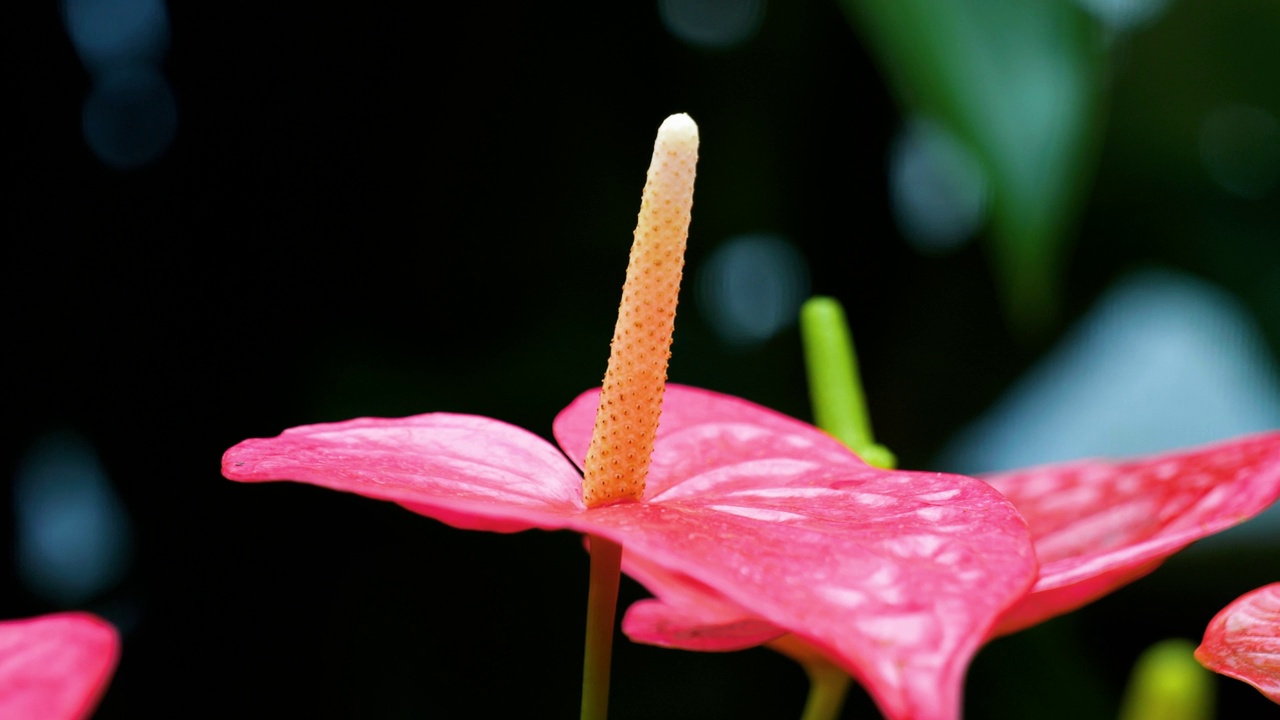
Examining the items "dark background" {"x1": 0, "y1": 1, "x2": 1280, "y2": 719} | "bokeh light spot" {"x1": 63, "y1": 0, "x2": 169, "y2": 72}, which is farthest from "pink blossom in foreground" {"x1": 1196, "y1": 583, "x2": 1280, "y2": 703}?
"bokeh light spot" {"x1": 63, "y1": 0, "x2": 169, "y2": 72}

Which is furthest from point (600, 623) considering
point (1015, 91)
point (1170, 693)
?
point (1015, 91)

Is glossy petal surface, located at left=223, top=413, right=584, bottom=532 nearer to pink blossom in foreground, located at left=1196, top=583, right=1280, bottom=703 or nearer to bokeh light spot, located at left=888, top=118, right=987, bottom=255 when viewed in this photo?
pink blossom in foreground, located at left=1196, top=583, right=1280, bottom=703

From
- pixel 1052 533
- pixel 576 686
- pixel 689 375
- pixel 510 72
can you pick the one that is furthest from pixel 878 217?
pixel 1052 533

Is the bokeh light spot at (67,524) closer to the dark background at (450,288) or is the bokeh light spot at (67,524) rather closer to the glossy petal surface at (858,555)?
the dark background at (450,288)

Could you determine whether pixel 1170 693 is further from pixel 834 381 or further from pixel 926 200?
pixel 926 200

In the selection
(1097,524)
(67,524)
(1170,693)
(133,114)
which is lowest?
(67,524)

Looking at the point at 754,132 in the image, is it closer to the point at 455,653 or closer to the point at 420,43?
the point at 420,43

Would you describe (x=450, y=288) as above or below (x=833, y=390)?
below
